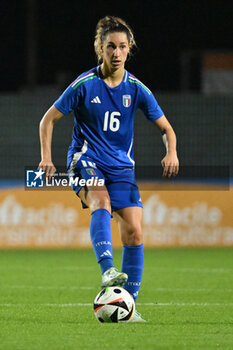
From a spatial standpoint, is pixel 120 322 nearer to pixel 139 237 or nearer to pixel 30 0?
pixel 139 237

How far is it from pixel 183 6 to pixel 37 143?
47.4ft

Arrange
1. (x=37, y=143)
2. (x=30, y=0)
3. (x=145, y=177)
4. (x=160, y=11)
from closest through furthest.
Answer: (x=145, y=177) → (x=37, y=143) → (x=30, y=0) → (x=160, y=11)

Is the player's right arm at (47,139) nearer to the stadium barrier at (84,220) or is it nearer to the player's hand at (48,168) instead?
the player's hand at (48,168)

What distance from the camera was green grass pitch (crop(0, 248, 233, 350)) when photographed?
523 centimetres

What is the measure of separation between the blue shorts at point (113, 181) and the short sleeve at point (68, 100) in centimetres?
37

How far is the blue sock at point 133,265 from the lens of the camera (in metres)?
6.37

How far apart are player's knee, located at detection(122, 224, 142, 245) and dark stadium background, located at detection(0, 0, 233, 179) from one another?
10.9 metres

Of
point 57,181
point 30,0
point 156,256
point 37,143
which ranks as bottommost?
point 156,256

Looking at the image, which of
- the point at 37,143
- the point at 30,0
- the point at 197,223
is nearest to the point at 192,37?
the point at 30,0

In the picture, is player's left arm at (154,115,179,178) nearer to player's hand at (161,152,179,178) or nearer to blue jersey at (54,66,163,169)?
player's hand at (161,152,179,178)

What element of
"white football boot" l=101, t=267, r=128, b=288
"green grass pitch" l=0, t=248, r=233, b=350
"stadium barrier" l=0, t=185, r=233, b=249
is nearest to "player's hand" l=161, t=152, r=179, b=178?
"white football boot" l=101, t=267, r=128, b=288

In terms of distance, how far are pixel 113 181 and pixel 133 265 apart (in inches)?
26.4

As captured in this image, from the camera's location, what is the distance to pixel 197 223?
48.4 ft

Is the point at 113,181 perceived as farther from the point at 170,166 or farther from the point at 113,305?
the point at 113,305
